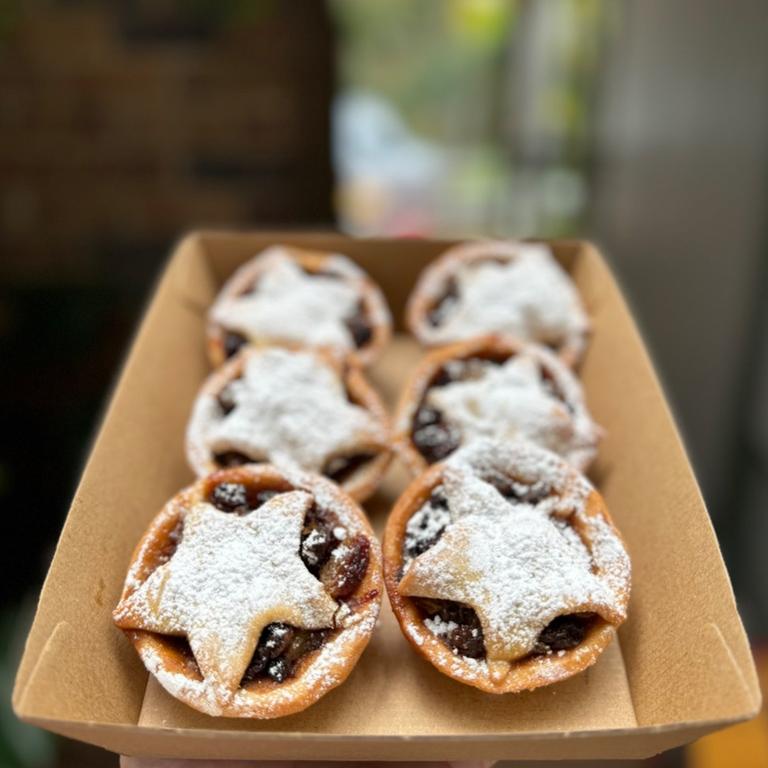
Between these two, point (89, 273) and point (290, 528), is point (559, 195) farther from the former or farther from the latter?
point (290, 528)

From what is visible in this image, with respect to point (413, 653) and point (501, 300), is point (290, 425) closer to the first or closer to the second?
point (413, 653)

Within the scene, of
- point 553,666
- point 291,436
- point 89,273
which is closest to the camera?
point 553,666

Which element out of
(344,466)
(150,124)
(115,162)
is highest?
(344,466)

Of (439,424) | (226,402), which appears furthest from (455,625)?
(226,402)

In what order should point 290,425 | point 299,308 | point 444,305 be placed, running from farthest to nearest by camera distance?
point 444,305
point 299,308
point 290,425

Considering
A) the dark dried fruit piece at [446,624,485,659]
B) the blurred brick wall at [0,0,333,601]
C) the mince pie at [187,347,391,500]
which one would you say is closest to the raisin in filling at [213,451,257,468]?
the mince pie at [187,347,391,500]

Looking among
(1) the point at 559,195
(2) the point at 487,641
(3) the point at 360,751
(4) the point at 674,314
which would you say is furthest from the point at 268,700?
(1) the point at 559,195
